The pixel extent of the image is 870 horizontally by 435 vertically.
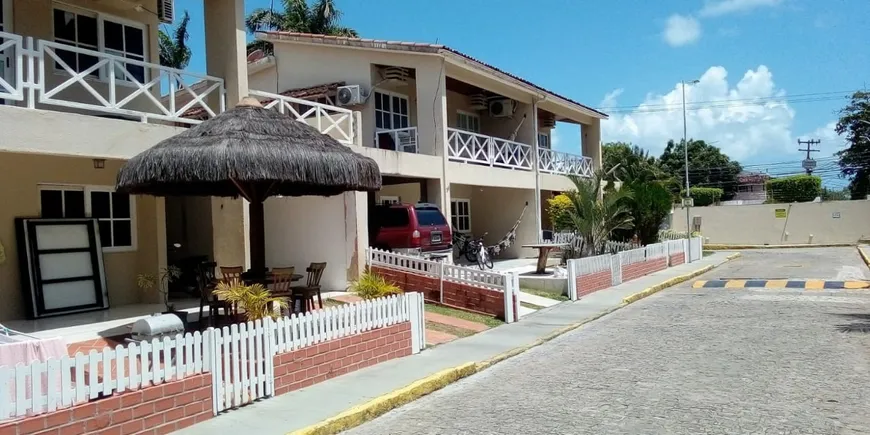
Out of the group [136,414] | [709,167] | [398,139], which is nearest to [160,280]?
[136,414]

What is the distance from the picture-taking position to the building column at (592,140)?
30166mm

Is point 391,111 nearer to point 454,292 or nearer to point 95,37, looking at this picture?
point 454,292

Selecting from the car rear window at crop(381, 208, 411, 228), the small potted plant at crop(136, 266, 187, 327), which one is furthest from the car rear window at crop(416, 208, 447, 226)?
the small potted plant at crop(136, 266, 187, 327)

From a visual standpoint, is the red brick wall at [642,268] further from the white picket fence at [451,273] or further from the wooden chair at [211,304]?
the wooden chair at [211,304]

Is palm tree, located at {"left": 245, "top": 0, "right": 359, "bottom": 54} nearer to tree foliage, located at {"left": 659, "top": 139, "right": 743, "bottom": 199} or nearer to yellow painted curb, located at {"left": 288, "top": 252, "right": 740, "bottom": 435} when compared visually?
yellow painted curb, located at {"left": 288, "top": 252, "right": 740, "bottom": 435}

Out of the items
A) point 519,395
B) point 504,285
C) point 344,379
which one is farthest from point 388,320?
point 504,285

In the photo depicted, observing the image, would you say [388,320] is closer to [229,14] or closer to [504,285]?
[504,285]

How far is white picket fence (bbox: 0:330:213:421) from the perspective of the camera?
16.9 feet

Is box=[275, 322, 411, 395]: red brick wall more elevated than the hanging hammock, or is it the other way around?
the hanging hammock

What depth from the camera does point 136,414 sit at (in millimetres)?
5961

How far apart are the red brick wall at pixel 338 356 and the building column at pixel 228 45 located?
522cm

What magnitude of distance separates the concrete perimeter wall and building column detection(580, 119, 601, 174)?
57.5 ft

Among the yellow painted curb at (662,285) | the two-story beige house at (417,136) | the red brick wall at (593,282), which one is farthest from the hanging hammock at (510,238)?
the yellow painted curb at (662,285)

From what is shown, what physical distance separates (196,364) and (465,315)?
7284 mm
